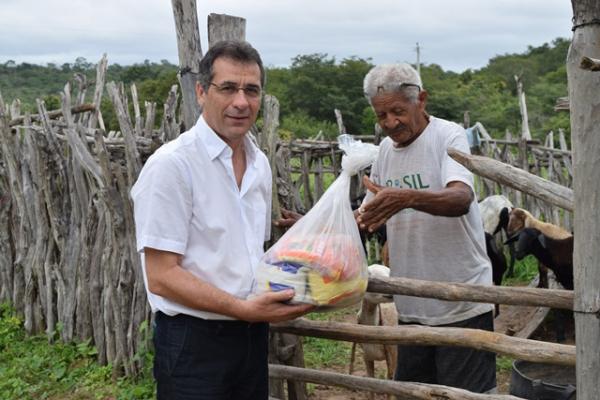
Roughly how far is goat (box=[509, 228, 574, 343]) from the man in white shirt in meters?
4.44

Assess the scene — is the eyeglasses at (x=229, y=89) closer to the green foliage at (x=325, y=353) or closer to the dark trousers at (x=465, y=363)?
the dark trousers at (x=465, y=363)

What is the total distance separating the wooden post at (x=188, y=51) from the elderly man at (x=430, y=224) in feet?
2.89

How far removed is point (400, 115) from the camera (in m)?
2.68

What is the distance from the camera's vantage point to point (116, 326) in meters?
5.06

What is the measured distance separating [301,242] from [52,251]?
4.16m

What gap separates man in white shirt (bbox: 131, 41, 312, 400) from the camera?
208 centimetres

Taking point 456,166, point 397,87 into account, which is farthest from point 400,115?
point 456,166

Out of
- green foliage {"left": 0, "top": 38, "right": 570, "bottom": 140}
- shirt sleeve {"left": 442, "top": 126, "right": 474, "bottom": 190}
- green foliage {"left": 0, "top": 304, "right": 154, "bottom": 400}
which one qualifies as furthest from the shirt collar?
green foliage {"left": 0, "top": 38, "right": 570, "bottom": 140}

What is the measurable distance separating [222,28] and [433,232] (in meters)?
1.24

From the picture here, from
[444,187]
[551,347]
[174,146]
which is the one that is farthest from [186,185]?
[551,347]

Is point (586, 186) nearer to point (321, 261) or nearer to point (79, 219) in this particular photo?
point (321, 261)

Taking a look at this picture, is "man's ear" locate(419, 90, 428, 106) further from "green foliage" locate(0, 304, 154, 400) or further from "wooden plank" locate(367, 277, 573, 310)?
"green foliage" locate(0, 304, 154, 400)

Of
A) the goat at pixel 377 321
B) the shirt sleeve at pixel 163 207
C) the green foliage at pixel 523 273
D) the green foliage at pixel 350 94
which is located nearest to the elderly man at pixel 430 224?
the shirt sleeve at pixel 163 207

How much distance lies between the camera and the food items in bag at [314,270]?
2109 mm
